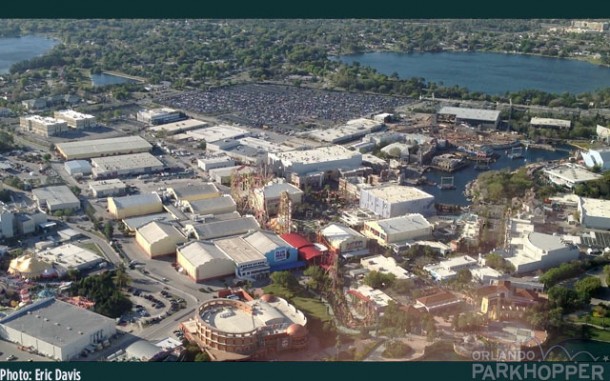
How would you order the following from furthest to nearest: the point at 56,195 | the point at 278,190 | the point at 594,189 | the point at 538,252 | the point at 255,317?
1. the point at 594,189
2. the point at 278,190
3. the point at 56,195
4. the point at 538,252
5. the point at 255,317

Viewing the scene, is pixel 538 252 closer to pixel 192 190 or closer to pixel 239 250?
pixel 239 250

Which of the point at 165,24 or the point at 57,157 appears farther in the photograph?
the point at 165,24

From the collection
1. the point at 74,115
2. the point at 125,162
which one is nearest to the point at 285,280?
the point at 125,162

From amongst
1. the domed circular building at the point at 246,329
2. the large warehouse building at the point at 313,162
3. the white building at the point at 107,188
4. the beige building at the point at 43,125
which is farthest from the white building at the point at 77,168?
the domed circular building at the point at 246,329

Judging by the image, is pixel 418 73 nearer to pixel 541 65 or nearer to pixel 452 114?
pixel 541 65

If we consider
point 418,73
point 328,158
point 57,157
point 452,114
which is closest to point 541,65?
point 418,73

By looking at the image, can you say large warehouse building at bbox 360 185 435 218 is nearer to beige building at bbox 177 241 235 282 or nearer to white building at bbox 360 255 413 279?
white building at bbox 360 255 413 279
